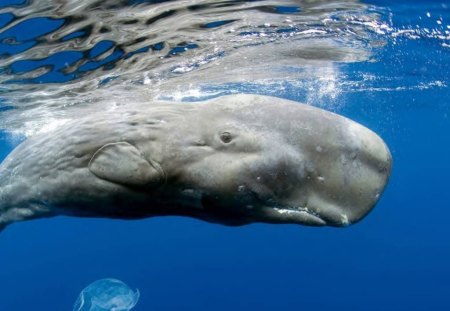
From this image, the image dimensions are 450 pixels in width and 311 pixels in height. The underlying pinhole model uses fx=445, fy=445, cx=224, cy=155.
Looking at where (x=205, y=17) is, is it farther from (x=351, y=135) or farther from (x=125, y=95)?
(x=125, y=95)

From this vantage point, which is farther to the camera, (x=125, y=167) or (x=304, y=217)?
(x=125, y=167)

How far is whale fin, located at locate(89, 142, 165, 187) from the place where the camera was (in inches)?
135

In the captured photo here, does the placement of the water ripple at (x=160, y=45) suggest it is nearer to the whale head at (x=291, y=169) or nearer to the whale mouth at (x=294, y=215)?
the whale head at (x=291, y=169)

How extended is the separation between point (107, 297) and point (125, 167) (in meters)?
16.8

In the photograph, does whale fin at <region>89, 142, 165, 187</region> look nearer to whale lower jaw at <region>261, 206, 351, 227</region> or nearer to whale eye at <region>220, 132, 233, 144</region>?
whale eye at <region>220, 132, 233, 144</region>

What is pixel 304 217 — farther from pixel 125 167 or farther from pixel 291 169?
pixel 125 167

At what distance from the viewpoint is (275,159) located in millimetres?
3311

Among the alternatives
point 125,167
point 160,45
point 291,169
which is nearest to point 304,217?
point 291,169

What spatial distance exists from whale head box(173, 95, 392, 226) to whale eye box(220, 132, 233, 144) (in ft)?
0.05

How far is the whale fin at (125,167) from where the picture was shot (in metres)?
3.44

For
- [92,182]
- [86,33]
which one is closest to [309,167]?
[92,182]

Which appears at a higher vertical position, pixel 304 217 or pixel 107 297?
pixel 304 217

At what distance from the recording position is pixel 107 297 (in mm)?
18656

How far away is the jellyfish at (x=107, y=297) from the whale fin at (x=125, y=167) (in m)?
14.9
